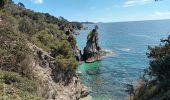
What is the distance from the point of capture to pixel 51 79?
42531 mm

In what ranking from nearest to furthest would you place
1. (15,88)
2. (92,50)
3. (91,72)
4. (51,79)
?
(15,88) < (51,79) < (91,72) < (92,50)

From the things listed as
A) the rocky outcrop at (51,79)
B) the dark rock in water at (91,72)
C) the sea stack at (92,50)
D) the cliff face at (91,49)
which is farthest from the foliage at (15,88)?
the cliff face at (91,49)

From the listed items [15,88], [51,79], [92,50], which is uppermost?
[15,88]

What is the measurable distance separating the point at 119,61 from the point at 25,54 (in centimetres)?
6551

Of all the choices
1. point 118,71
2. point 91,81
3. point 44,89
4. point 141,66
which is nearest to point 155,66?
point 44,89

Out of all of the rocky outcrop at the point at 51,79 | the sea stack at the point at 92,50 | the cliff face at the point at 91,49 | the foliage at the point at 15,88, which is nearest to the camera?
the foliage at the point at 15,88

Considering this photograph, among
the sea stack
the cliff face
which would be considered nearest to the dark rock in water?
the sea stack

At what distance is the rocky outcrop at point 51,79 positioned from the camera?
3675 centimetres

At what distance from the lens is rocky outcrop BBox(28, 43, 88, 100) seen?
36.8 m

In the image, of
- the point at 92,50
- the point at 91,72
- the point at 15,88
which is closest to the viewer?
the point at 15,88

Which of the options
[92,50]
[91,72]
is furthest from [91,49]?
[91,72]

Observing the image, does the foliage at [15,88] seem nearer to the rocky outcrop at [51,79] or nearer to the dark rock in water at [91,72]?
the rocky outcrop at [51,79]

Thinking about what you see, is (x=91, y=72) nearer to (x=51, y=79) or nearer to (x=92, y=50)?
(x=92, y=50)

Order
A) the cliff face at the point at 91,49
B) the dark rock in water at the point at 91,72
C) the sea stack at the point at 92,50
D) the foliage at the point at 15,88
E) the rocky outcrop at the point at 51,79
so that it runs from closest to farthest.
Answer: the foliage at the point at 15,88 → the rocky outcrop at the point at 51,79 → the dark rock in water at the point at 91,72 → the sea stack at the point at 92,50 → the cliff face at the point at 91,49
